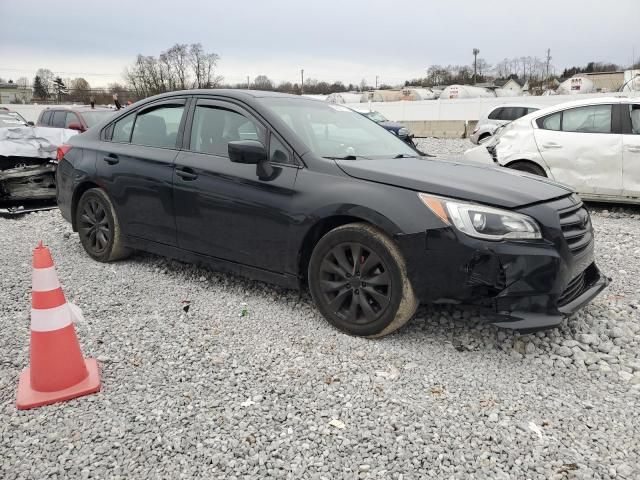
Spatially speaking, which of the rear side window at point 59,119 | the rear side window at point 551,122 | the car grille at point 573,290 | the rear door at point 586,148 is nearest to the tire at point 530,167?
the rear door at point 586,148

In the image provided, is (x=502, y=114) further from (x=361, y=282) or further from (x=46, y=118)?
(x=361, y=282)

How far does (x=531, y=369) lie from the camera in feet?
10.1

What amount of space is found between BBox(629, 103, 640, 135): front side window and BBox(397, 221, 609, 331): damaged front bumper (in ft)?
15.7

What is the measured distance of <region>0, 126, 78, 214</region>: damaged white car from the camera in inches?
294

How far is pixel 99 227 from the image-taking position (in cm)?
491

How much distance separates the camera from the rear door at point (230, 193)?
142 inches

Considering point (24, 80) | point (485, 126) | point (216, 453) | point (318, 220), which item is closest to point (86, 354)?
point (216, 453)

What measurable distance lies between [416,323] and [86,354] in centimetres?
214

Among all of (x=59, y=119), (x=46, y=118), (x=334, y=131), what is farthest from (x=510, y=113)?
(x=334, y=131)

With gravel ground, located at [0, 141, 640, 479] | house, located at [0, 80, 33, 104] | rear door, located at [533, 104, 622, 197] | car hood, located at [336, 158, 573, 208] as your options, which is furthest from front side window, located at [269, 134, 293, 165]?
house, located at [0, 80, 33, 104]

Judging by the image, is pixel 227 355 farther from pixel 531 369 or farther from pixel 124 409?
pixel 531 369

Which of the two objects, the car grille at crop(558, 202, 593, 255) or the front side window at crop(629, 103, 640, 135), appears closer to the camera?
the car grille at crop(558, 202, 593, 255)

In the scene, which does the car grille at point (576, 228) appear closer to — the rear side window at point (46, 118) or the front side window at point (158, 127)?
the front side window at point (158, 127)

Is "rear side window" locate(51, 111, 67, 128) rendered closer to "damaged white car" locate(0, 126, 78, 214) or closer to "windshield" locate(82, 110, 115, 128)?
"windshield" locate(82, 110, 115, 128)
